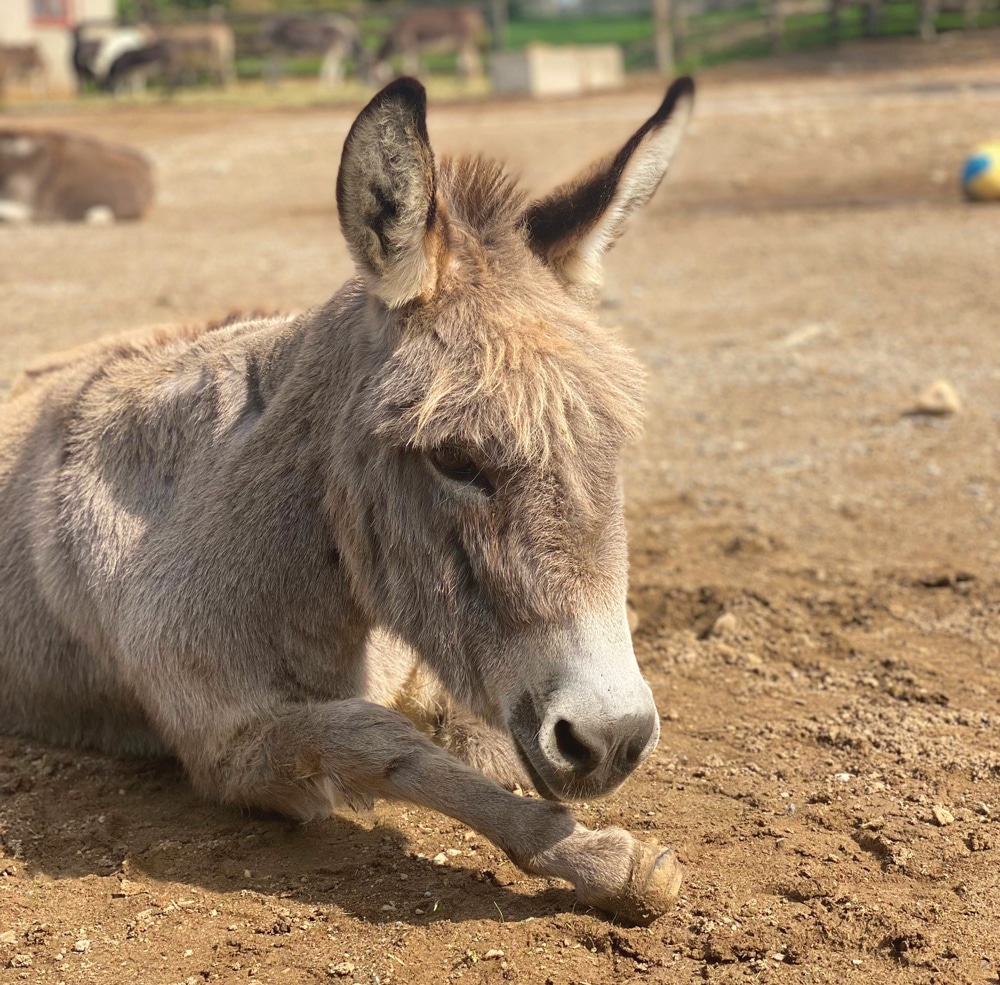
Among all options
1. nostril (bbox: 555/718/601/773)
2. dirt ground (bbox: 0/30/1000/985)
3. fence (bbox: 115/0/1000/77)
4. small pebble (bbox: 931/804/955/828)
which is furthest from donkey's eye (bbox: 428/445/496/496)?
fence (bbox: 115/0/1000/77)

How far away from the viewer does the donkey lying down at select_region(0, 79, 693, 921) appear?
3100 millimetres

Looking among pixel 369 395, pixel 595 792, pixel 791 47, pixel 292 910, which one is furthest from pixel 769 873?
pixel 791 47

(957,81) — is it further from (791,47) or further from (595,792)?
(595,792)

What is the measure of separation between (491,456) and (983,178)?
12.6m

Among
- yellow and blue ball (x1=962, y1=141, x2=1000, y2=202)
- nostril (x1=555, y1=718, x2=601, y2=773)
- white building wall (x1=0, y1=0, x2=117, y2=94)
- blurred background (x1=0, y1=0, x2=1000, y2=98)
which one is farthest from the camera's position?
white building wall (x1=0, y1=0, x2=117, y2=94)

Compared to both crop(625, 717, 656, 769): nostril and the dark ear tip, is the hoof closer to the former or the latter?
crop(625, 717, 656, 769): nostril

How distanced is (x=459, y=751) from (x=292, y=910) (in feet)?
2.99

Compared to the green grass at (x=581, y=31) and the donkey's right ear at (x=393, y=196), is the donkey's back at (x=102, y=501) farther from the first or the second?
the green grass at (x=581, y=31)

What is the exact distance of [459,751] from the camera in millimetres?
4055

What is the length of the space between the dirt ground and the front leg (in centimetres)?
12

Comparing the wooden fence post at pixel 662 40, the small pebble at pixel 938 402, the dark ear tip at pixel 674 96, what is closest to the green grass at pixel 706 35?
the wooden fence post at pixel 662 40

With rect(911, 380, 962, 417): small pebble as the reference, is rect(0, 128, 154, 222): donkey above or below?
above

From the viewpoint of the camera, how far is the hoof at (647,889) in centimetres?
311

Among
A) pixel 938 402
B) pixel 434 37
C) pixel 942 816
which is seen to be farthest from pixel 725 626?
pixel 434 37
